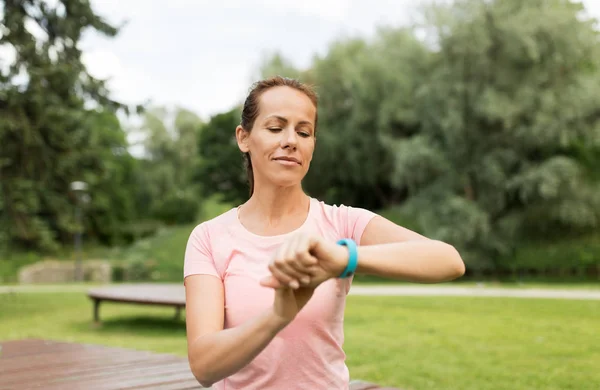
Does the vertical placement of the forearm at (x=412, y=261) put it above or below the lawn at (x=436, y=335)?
above

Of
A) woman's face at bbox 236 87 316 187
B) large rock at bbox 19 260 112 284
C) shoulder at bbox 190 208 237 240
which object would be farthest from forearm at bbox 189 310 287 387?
large rock at bbox 19 260 112 284

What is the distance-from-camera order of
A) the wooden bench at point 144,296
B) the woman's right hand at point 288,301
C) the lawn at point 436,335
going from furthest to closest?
1. the wooden bench at point 144,296
2. the lawn at point 436,335
3. the woman's right hand at point 288,301

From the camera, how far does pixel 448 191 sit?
23250 mm

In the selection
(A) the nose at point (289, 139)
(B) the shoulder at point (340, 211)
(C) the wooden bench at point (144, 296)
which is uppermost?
(A) the nose at point (289, 139)

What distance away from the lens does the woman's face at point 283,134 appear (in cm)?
177

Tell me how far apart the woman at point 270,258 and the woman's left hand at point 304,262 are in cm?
21

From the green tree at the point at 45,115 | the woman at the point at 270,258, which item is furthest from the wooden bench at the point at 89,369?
the green tree at the point at 45,115

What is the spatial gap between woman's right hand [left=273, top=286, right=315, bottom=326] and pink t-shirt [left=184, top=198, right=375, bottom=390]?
11.5 inches

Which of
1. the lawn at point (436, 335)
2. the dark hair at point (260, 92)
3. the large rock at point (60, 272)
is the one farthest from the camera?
the large rock at point (60, 272)

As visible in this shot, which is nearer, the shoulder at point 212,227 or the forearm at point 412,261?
the forearm at point 412,261

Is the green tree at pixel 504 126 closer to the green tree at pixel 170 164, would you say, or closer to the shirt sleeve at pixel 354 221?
the shirt sleeve at pixel 354 221

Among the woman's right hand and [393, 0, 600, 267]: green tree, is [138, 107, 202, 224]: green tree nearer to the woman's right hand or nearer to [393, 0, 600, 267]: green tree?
[393, 0, 600, 267]: green tree

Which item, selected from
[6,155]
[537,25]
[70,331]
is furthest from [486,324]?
[537,25]

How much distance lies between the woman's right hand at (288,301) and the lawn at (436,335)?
16.2ft
